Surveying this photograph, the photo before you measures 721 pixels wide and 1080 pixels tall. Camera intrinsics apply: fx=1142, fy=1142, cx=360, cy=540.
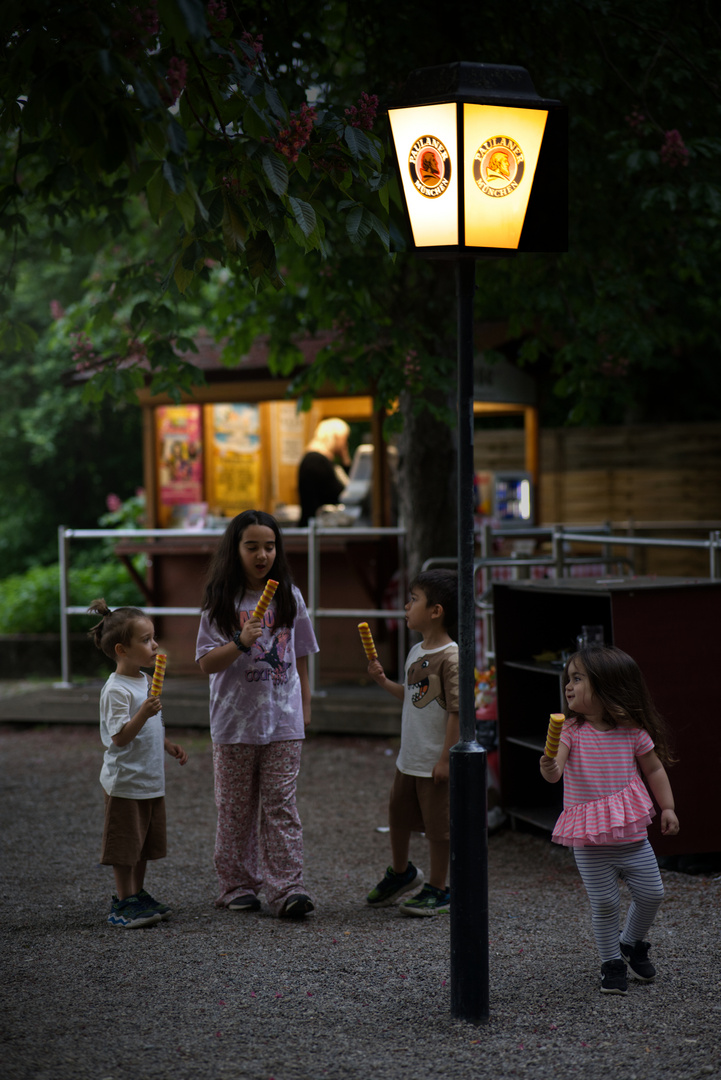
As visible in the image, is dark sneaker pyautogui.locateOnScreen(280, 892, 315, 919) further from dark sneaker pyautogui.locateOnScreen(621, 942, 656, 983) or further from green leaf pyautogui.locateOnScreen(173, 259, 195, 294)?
green leaf pyautogui.locateOnScreen(173, 259, 195, 294)

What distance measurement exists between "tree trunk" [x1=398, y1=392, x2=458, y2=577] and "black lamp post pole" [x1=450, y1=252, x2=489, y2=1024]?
17.6 feet

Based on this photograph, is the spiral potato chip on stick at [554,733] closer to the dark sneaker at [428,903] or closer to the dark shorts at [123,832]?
the dark sneaker at [428,903]

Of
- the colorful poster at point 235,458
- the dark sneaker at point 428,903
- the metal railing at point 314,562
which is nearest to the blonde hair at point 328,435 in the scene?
the metal railing at point 314,562

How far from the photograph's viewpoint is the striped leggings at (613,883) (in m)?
4.07

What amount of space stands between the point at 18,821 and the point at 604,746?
4484 millimetres

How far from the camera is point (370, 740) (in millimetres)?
9578

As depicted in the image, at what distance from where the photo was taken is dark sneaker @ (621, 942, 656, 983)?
417 cm

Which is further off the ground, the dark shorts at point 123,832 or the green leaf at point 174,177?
the green leaf at point 174,177

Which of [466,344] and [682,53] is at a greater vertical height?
[682,53]

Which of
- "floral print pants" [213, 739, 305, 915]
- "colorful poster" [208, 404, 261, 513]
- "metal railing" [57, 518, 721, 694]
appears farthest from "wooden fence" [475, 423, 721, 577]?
"floral print pants" [213, 739, 305, 915]

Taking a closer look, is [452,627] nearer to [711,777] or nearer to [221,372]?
[711,777]

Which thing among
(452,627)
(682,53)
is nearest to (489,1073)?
(452,627)

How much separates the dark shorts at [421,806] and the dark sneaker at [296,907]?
51 centimetres

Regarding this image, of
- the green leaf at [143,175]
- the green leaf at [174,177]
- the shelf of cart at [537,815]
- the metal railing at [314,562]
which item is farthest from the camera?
the metal railing at [314,562]
